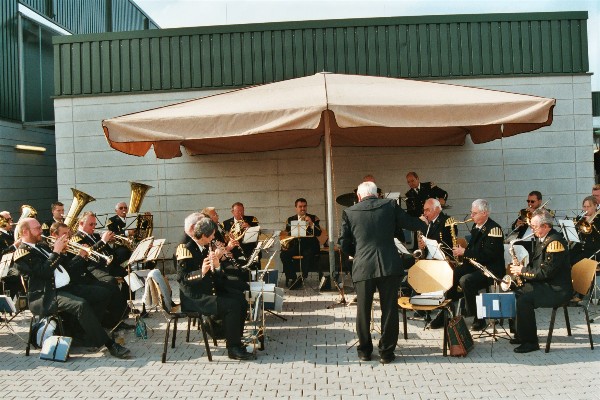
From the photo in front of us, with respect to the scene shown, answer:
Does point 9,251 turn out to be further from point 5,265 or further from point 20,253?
point 20,253

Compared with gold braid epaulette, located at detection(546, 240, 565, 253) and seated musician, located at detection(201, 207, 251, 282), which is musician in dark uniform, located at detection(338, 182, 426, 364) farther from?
seated musician, located at detection(201, 207, 251, 282)

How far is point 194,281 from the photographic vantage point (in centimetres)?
581

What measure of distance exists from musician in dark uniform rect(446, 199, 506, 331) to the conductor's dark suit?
1.25 m

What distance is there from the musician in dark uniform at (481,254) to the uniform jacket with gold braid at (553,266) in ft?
2.08

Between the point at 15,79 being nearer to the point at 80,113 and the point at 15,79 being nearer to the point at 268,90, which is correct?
the point at 80,113

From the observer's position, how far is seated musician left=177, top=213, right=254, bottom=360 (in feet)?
18.9

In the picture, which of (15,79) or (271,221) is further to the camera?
(15,79)

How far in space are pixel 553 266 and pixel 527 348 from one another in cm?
80

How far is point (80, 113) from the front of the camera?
1134 centimetres

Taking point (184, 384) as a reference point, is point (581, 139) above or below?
→ above

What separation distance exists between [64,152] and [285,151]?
4128 millimetres

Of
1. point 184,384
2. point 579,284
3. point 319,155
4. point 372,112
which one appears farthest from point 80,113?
point 579,284

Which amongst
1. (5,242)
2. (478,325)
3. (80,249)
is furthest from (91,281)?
(478,325)

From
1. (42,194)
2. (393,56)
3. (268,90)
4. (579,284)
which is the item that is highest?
(393,56)
